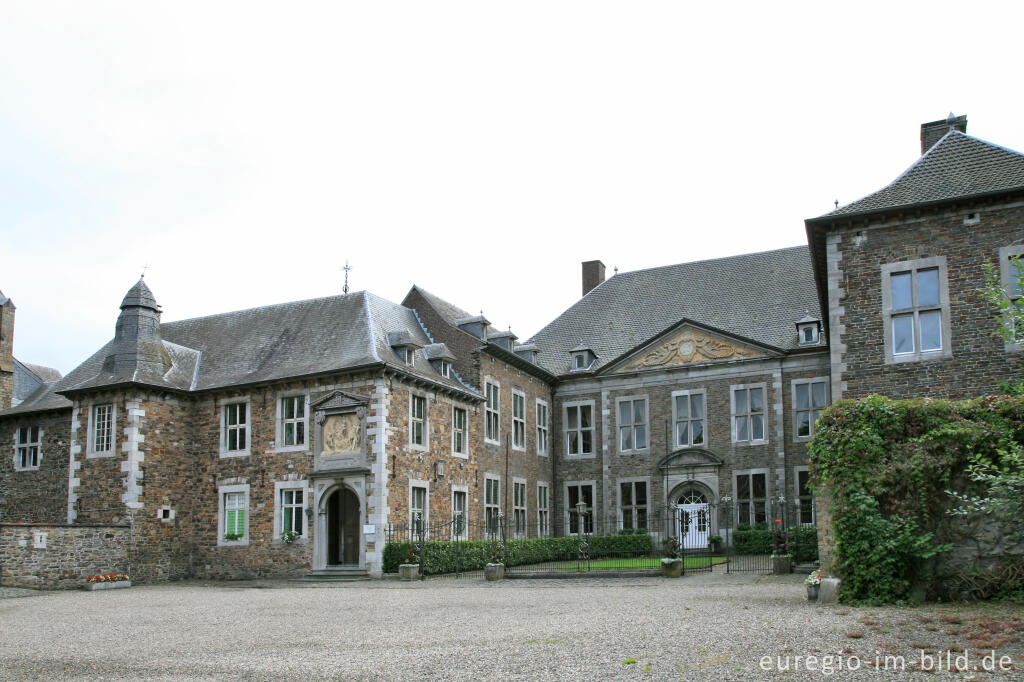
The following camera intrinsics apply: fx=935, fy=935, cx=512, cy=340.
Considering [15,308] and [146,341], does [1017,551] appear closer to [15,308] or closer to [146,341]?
[146,341]

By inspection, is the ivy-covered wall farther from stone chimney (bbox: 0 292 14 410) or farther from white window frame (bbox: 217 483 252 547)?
stone chimney (bbox: 0 292 14 410)

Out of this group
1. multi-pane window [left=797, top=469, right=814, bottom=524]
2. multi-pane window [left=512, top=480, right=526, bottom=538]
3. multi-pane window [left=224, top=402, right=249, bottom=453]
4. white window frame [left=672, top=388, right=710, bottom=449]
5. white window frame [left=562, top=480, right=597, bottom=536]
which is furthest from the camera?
white window frame [left=562, top=480, right=597, bottom=536]

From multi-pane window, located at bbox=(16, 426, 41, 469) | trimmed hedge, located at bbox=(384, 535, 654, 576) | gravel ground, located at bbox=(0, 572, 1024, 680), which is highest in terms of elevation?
multi-pane window, located at bbox=(16, 426, 41, 469)

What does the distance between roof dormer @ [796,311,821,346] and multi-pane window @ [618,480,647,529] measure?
698 centimetres

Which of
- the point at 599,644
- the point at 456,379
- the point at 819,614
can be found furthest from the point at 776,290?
the point at 599,644

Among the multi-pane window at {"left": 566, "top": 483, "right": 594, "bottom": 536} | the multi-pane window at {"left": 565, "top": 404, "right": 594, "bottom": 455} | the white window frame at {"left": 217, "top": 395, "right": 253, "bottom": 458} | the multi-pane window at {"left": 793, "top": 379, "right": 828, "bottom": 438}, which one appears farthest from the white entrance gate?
the white window frame at {"left": 217, "top": 395, "right": 253, "bottom": 458}

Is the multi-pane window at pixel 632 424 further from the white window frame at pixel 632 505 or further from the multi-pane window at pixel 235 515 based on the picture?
the multi-pane window at pixel 235 515

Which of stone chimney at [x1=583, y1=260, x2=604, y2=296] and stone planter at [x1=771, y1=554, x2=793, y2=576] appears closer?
stone planter at [x1=771, y1=554, x2=793, y2=576]

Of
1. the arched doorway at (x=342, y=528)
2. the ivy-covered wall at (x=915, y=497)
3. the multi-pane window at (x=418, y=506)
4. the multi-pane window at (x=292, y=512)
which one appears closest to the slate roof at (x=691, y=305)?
the multi-pane window at (x=418, y=506)

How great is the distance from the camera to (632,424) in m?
31.7

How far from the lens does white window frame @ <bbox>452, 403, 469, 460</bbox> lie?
27.2 meters

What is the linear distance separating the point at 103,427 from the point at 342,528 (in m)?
7.14

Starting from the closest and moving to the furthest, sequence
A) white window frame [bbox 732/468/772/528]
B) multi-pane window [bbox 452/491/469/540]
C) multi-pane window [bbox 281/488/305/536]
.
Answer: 1. multi-pane window [bbox 281/488/305/536]
2. multi-pane window [bbox 452/491/469/540]
3. white window frame [bbox 732/468/772/528]

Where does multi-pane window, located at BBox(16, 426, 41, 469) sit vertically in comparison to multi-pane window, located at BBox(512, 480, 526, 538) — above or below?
above
